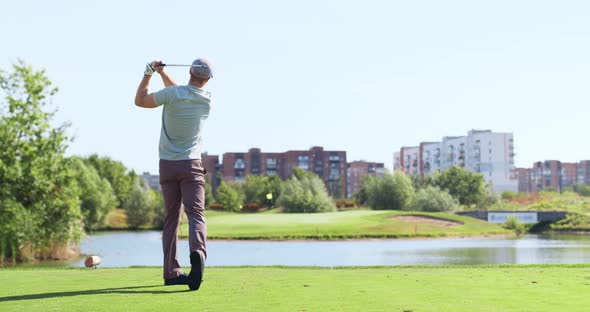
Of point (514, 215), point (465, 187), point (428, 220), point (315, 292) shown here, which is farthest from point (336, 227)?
point (315, 292)

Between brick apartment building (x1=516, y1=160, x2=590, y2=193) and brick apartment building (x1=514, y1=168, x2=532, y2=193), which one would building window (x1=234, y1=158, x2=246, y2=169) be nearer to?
brick apartment building (x1=516, y1=160, x2=590, y2=193)

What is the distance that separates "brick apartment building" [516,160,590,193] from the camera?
177 m

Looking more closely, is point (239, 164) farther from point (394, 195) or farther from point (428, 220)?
point (428, 220)

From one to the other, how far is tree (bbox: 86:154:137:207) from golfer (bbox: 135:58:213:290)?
85.5 m

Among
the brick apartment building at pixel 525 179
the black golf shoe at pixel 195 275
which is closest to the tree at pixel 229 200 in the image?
the black golf shoe at pixel 195 275

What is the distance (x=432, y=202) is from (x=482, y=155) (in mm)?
60078

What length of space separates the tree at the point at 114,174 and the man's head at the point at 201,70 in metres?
85.6

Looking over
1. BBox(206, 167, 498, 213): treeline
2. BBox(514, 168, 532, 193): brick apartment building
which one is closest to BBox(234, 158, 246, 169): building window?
BBox(206, 167, 498, 213): treeline

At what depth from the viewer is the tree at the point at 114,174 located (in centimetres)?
9062

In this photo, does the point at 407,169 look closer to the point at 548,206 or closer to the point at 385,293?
the point at 548,206

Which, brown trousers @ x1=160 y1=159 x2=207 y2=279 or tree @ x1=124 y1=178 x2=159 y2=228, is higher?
brown trousers @ x1=160 y1=159 x2=207 y2=279

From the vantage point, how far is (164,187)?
274 inches

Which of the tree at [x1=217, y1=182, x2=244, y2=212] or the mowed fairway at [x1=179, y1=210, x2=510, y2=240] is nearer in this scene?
the mowed fairway at [x1=179, y1=210, x2=510, y2=240]

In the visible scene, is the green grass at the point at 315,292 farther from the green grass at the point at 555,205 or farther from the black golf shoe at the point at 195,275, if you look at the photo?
the green grass at the point at 555,205
